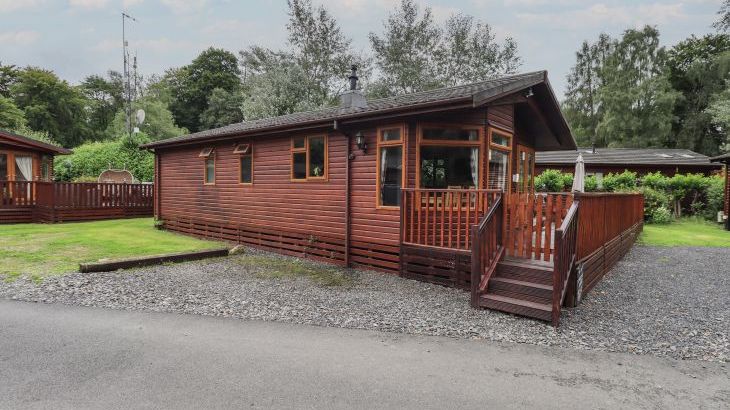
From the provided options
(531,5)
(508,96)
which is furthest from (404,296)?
(531,5)

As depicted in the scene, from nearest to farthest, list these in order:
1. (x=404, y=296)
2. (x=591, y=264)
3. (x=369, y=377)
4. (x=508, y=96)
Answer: (x=369, y=377), (x=404, y=296), (x=591, y=264), (x=508, y=96)

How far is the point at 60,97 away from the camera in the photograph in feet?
125

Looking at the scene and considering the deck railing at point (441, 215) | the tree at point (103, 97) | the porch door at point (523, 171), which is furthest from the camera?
the tree at point (103, 97)

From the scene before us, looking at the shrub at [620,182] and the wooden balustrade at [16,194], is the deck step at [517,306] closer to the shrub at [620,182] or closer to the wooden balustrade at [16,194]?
the shrub at [620,182]

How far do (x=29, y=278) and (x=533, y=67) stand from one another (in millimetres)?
34296

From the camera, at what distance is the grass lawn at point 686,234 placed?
11.5 m

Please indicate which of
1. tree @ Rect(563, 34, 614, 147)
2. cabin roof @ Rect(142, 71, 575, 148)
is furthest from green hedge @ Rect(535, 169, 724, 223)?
tree @ Rect(563, 34, 614, 147)

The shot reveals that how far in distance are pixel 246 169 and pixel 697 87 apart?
3741 cm

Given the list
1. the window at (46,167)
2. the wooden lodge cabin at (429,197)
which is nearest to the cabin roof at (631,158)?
the wooden lodge cabin at (429,197)

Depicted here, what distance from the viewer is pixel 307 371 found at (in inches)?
134

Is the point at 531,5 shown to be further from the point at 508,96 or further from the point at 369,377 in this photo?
the point at 369,377

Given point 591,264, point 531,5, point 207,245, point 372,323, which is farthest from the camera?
point 531,5

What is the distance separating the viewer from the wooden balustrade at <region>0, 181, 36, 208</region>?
1346 cm

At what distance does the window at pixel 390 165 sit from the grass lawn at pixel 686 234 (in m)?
8.43
